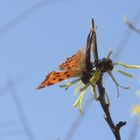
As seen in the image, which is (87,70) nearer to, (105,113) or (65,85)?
(65,85)

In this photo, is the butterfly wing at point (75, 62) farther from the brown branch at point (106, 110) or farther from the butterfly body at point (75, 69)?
the brown branch at point (106, 110)

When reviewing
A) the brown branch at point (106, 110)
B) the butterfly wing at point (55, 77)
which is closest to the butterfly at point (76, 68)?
the butterfly wing at point (55, 77)

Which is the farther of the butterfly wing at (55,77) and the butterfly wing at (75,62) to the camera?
the butterfly wing at (75,62)

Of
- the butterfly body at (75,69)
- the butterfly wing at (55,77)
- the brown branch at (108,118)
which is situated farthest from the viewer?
the butterfly body at (75,69)

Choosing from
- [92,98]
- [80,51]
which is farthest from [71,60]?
[92,98]

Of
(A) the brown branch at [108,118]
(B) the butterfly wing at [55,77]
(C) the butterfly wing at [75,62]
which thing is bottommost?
(A) the brown branch at [108,118]

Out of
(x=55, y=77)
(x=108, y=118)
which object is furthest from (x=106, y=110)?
(x=55, y=77)

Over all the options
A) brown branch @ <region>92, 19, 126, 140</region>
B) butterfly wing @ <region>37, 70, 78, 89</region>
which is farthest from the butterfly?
brown branch @ <region>92, 19, 126, 140</region>
